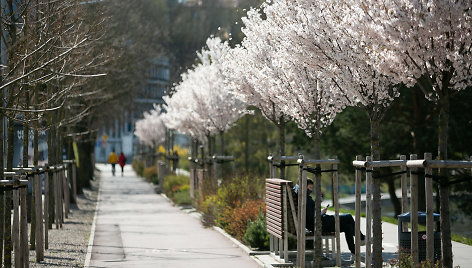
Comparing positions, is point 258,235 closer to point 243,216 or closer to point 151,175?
point 243,216

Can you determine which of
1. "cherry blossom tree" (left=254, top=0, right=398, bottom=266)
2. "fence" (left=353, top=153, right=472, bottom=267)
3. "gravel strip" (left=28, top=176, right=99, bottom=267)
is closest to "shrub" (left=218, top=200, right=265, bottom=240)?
"gravel strip" (left=28, top=176, right=99, bottom=267)

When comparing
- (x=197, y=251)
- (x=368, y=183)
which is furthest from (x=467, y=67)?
(x=197, y=251)

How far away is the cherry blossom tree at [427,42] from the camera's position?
28.0ft

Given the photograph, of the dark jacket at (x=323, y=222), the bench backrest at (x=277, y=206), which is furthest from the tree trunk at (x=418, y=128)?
the dark jacket at (x=323, y=222)

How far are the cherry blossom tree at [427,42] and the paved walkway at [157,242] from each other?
5.67m

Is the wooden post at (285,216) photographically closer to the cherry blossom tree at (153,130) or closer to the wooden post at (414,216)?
the wooden post at (414,216)

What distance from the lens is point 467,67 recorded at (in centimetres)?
902

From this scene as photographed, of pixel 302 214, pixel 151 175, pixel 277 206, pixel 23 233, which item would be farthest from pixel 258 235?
pixel 151 175

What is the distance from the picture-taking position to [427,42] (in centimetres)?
878

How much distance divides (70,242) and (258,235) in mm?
4675

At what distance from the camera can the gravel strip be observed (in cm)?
1467

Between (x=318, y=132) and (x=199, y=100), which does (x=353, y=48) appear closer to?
(x=318, y=132)

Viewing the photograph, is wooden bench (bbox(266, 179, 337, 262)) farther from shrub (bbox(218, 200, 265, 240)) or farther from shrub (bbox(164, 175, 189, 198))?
shrub (bbox(164, 175, 189, 198))

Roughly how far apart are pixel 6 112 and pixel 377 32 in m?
5.43
